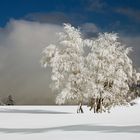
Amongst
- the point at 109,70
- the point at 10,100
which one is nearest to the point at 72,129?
A: the point at 109,70

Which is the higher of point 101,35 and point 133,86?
point 101,35

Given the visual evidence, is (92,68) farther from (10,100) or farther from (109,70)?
(10,100)

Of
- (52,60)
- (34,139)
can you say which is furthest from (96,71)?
(34,139)

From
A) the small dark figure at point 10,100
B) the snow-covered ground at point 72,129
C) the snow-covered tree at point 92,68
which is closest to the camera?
the snow-covered ground at point 72,129

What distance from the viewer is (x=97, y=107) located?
66.9 meters

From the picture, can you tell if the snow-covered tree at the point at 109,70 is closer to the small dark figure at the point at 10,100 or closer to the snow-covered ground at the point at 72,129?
the snow-covered ground at the point at 72,129

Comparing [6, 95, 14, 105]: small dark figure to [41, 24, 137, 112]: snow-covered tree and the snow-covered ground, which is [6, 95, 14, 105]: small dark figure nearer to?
[41, 24, 137, 112]: snow-covered tree

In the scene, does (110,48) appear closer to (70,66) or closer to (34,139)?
(70,66)

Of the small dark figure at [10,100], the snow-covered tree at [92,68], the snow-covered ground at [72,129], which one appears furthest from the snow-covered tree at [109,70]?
the small dark figure at [10,100]

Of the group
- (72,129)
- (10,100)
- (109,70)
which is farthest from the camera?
(10,100)

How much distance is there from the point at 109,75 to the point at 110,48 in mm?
→ 3764

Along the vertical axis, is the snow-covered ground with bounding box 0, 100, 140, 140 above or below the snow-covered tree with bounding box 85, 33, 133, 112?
below

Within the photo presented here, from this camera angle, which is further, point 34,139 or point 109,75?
point 109,75

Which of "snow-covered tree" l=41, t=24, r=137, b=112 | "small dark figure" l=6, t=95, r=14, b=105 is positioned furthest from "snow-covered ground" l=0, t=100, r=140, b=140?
"small dark figure" l=6, t=95, r=14, b=105
